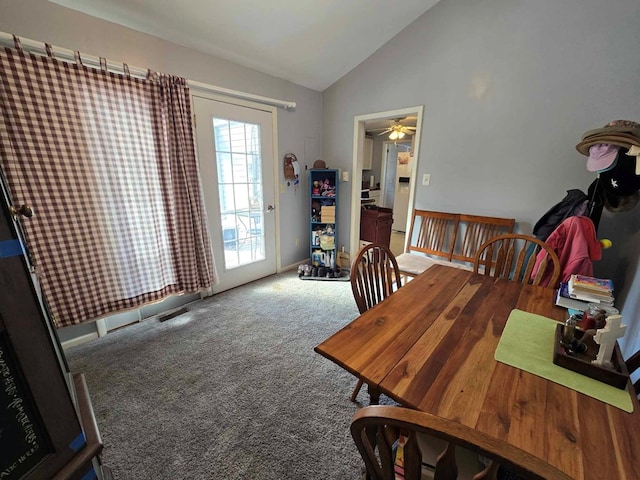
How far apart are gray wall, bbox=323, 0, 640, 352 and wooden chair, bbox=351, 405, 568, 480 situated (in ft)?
5.48

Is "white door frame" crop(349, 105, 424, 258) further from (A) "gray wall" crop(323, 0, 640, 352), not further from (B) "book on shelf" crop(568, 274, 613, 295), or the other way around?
(B) "book on shelf" crop(568, 274, 613, 295)

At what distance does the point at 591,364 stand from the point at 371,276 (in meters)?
0.84

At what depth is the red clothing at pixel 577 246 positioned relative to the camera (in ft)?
4.98

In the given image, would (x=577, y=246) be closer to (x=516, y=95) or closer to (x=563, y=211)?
(x=563, y=211)

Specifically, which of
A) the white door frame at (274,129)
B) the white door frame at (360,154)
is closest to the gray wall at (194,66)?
the white door frame at (274,129)

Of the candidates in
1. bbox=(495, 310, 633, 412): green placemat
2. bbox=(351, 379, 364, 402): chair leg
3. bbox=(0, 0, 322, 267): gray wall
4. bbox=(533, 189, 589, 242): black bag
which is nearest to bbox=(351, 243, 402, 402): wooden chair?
→ bbox=(351, 379, 364, 402): chair leg

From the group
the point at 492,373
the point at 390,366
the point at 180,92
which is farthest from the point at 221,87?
the point at 492,373

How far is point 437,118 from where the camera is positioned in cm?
256

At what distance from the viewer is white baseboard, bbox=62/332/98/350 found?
195cm

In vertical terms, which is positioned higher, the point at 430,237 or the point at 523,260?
the point at 523,260

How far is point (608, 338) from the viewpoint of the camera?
0.78m

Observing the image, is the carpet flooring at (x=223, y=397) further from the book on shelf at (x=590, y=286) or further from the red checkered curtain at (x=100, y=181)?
the book on shelf at (x=590, y=286)

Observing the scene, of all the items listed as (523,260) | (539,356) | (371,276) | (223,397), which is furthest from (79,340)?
(523,260)

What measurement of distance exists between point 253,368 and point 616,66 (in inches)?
125
